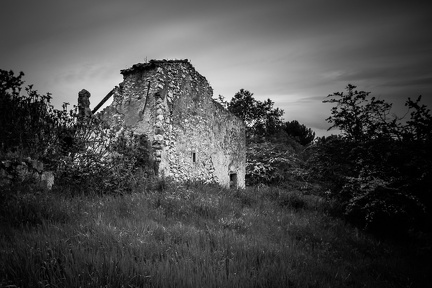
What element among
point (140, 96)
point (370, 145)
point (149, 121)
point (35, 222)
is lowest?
point (35, 222)

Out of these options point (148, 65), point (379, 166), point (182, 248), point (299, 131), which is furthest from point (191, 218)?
point (299, 131)

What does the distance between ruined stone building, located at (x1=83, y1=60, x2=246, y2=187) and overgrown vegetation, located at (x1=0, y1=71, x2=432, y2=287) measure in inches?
28.7

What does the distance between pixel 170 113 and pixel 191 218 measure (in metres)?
5.23

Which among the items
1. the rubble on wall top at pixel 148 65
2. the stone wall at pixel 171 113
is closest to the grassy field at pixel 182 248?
the stone wall at pixel 171 113

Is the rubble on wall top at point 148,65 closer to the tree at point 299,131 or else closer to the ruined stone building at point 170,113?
the ruined stone building at point 170,113

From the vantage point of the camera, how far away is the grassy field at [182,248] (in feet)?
8.00

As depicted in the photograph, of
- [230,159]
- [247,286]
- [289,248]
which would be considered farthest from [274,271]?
[230,159]

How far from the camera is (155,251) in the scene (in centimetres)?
306

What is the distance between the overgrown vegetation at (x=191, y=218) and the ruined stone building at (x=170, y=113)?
28.7 inches

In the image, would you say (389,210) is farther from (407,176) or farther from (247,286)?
(247,286)

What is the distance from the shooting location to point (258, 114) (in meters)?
30.0

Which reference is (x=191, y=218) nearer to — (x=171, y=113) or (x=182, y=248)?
(x=182, y=248)

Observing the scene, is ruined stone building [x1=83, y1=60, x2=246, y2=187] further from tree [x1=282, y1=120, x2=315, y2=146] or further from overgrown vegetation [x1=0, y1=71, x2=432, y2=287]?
tree [x1=282, y1=120, x2=315, y2=146]

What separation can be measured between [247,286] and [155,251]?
1.29 metres
